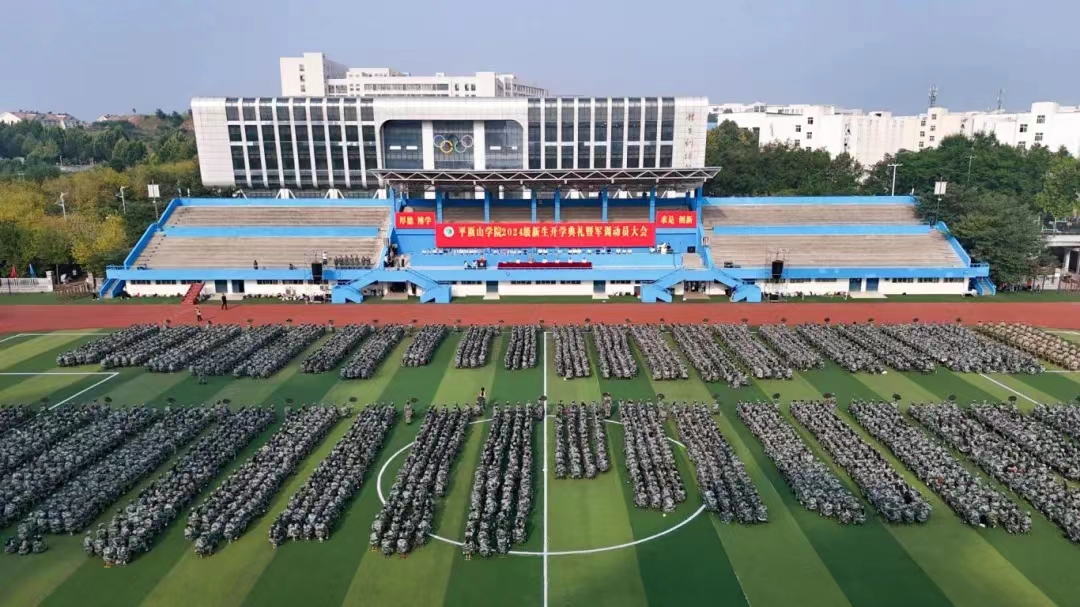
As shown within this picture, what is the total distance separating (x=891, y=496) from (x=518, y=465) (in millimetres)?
11647

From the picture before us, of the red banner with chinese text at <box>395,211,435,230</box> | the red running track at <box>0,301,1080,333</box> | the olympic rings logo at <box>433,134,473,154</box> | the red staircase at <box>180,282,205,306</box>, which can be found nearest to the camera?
the red running track at <box>0,301,1080,333</box>

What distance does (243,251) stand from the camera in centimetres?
5159

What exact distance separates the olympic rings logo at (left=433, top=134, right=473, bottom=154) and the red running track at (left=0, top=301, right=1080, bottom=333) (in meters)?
28.7

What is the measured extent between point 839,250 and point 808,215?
19.6ft

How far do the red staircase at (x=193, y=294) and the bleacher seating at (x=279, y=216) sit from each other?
8583 mm

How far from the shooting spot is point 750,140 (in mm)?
101562

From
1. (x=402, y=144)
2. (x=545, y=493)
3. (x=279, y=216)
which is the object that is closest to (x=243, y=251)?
(x=279, y=216)

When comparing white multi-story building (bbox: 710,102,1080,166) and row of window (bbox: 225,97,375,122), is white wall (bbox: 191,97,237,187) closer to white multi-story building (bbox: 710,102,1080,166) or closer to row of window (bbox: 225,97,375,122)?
row of window (bbox: 225,97,375,122)

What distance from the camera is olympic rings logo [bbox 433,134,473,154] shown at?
69.3 m

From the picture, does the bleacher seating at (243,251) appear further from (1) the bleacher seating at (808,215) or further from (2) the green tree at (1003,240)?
(2) the green tree at (1003,240)

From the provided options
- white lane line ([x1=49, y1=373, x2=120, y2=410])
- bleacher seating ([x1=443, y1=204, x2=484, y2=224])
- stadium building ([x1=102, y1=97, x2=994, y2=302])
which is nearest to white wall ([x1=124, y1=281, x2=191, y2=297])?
stadium building ([x1=102, y1=97, x2=994, y2=302])

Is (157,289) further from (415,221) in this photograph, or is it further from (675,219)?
(675,219)

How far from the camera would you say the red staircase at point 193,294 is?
155 ft

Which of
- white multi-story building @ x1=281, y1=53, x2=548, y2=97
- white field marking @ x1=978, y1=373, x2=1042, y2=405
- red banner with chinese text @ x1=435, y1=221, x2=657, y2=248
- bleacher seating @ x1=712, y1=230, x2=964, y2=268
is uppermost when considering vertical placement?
white multi-story building @ x1=281, y1=53, x2=548, y2=97
